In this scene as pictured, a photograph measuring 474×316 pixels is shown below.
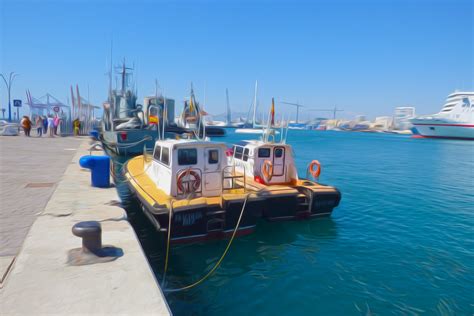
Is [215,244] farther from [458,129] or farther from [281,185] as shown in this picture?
[458,129]

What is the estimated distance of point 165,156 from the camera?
10141mm

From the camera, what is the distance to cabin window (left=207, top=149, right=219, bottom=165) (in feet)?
32.4

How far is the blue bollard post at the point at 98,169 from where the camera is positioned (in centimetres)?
1027

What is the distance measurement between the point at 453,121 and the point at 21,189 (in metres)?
102

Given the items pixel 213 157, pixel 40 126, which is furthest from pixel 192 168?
pixel 40 126

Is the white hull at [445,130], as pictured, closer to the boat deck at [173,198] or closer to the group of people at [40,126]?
the group of people at [40,126]

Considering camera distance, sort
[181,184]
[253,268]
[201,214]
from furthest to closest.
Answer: [181,184], [201,214], [253,268]

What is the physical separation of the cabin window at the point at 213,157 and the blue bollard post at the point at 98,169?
3.58 meters

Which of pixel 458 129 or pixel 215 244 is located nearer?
pixel 215 244

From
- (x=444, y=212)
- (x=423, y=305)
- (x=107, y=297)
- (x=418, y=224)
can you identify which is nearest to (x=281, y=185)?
(x=418, y=224)

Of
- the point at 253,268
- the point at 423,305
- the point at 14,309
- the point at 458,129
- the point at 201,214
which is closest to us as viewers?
the point at 14,309

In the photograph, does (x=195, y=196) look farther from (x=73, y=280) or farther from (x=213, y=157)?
(x=73, y=280)

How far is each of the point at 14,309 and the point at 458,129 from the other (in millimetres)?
103822

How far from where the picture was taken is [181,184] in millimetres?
9352
